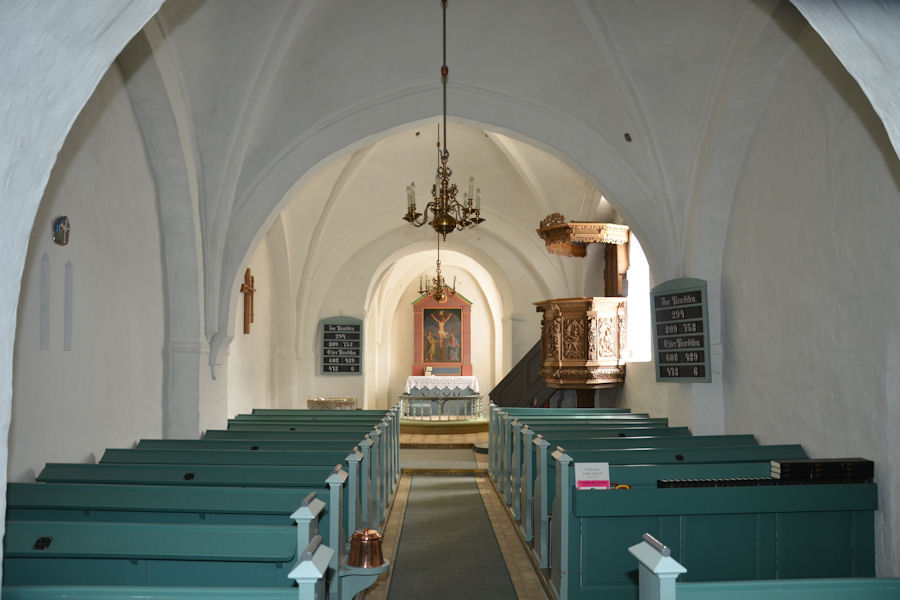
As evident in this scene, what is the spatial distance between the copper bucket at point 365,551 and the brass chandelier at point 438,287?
11998mm

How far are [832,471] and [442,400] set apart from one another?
36.7 ft

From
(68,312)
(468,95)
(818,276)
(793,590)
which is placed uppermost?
(468,95)

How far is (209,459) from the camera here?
5098 mm

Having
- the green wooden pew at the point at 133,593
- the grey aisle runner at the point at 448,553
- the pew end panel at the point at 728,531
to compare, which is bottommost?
the grey aisle runner at the point at 448,553

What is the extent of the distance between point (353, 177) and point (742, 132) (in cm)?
728

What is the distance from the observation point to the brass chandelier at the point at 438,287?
17.7m

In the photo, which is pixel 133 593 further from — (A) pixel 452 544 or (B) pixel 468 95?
(B) pixel 468 95

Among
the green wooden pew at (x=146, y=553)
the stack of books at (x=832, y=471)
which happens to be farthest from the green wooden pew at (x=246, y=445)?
the stack of books at (x=832, y=471)

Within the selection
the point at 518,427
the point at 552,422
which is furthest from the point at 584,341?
the point at 518,427

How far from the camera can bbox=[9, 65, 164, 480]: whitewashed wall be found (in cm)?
492

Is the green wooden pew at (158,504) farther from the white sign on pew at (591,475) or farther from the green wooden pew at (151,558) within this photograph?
the white sign on pew at (591,475)

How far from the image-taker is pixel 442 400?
15391mm

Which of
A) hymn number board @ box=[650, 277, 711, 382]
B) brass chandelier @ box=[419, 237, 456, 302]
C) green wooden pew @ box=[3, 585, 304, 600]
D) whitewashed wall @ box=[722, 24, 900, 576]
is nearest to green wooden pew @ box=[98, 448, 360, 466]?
green wooden pew @ box=[3, 585, 304, 600]

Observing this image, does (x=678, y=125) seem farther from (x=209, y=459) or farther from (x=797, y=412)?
(x=209, y=459)
